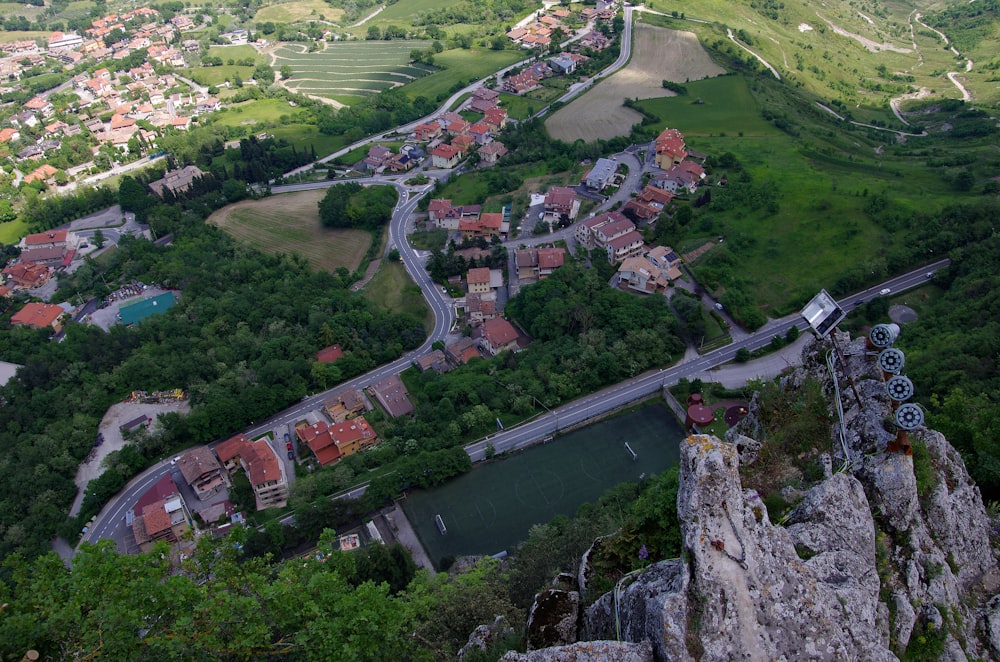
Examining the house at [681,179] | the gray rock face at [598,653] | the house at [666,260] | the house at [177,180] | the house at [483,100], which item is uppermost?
the gray rock face at [598,653]

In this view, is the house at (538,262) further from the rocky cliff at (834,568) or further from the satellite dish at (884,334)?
the rocky cliff at (834,568)

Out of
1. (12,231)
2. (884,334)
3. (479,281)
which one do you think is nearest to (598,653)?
(884,334)

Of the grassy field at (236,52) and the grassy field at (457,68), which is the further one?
the grassy field at (236,52)

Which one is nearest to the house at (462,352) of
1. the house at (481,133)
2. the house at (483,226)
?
the house at (483,226)

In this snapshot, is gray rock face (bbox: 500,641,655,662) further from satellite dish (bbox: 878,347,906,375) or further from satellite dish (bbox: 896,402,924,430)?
satellite dish (bbox: 878,347,906,375)

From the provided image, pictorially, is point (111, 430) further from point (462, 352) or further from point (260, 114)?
point (260, 114)

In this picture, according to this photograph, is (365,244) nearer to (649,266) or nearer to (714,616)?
(649,266)

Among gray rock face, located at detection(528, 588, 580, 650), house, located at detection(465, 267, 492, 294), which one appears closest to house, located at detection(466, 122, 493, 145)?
house, located at detection(465, 267, 492, 294)
